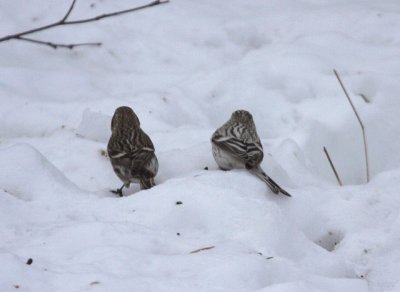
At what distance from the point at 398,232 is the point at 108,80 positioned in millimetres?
4211

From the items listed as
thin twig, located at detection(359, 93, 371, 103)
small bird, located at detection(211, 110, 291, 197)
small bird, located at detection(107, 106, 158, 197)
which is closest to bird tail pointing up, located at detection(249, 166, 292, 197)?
small bird, located at detection(211, 110, 291, 197)

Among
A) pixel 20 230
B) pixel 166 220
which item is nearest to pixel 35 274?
pixel 20 230

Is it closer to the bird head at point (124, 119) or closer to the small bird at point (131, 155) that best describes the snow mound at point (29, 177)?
the small bird at point (131, 155)

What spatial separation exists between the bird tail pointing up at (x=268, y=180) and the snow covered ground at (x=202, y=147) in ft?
0.20

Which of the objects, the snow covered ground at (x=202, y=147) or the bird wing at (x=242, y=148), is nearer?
the snow covered ground at (x=202, y=147)

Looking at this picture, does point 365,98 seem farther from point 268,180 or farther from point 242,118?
point 268,180

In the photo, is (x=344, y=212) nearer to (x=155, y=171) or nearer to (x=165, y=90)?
(x=155, y=171)

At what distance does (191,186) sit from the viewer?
549cm

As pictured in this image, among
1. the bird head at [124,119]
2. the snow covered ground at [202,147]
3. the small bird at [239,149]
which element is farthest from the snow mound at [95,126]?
the small bird at [239,149]

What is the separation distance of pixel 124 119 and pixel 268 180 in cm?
162

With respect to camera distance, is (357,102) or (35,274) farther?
(357,102)

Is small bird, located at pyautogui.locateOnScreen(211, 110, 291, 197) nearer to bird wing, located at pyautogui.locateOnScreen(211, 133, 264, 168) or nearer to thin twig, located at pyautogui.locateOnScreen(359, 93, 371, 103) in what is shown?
bird wing, located at pyautogui.locateOnScreen(211, 133, 264, 168)

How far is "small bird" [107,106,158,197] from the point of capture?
21.0ft

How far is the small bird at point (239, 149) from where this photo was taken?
6479 mm
